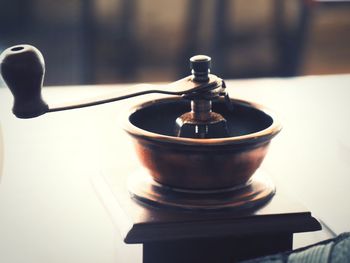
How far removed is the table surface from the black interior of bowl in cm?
3

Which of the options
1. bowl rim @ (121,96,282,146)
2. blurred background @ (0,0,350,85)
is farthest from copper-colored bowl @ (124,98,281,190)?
blurred background @ (0,0,350,85)

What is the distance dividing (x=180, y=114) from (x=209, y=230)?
190 millimetres

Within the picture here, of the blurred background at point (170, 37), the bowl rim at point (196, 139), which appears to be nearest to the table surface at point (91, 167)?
the bowl rim at point (196, 139)

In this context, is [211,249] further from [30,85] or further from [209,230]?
[30,85]

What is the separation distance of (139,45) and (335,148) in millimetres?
2688

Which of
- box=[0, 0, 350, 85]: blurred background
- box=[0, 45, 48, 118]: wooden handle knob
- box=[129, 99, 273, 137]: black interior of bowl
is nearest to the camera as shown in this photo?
box=[0, 45, 48, 118]: wooden handle knob

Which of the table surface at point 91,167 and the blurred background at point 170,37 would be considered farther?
the blurred background at point 170,37

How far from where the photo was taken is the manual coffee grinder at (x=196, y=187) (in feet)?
2.50

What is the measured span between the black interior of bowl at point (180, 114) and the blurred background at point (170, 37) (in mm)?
2143

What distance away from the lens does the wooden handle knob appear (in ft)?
2.40

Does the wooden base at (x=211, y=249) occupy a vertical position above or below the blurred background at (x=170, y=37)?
above

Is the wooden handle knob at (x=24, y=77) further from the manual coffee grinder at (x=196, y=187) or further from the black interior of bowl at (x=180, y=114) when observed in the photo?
the black interior of bowl at (x=180, y=114)

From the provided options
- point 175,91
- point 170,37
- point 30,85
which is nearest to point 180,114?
point 175,91

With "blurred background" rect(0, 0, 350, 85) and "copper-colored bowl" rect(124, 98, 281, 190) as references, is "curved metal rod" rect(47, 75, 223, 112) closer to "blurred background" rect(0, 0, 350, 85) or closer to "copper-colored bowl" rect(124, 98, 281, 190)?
"copper-colored bowl" rect(124, 98, 281, 190)
